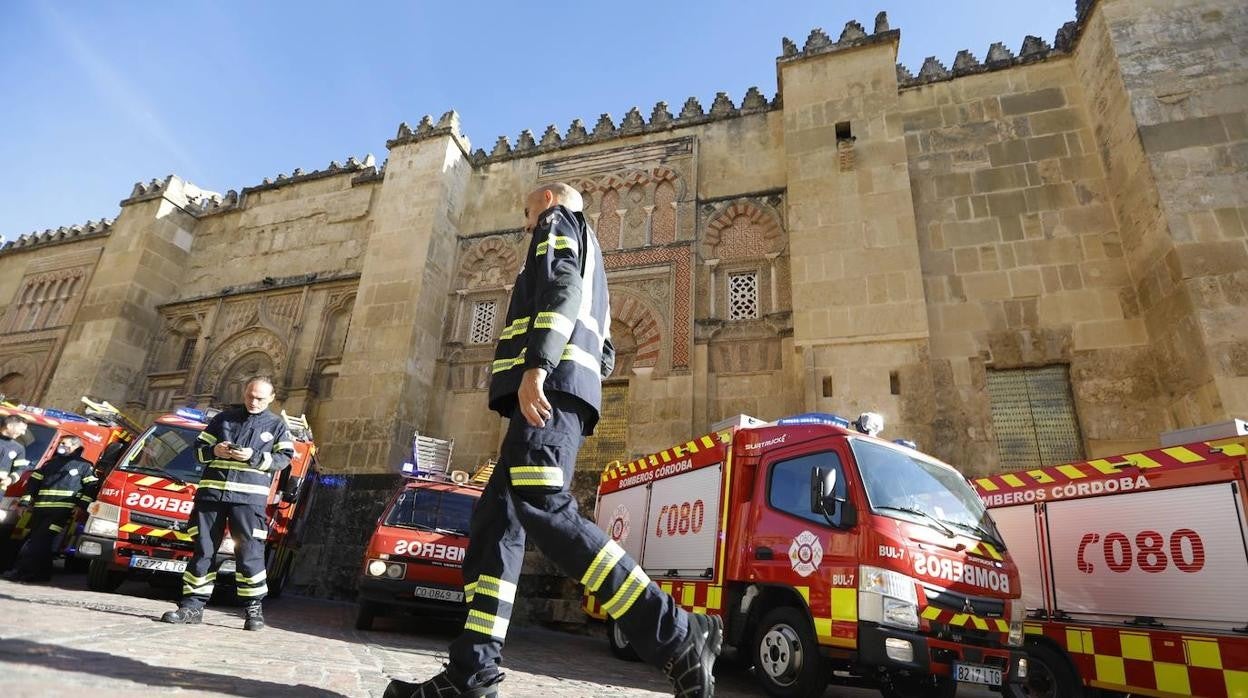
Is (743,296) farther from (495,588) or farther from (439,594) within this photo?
(495,588)

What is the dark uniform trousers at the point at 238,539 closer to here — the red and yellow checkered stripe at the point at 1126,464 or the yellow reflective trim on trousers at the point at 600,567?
the yellow reflective trim on trousers at the point at 600,567

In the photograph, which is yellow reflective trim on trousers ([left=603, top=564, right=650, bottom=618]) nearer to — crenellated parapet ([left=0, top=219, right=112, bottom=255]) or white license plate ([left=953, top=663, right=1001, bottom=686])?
white license plate ([left=953, top=663, right=1001, bottom=686])

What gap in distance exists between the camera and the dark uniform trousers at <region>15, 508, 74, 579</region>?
6.76m

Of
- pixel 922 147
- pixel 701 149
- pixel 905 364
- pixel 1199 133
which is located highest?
pixel 701 149

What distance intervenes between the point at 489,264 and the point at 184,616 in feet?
35.8

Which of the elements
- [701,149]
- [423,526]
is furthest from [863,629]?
[701,149]

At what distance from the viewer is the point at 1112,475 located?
5.21 metres

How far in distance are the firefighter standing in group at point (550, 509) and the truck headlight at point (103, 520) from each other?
621 cm

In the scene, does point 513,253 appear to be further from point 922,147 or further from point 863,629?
point 863,629

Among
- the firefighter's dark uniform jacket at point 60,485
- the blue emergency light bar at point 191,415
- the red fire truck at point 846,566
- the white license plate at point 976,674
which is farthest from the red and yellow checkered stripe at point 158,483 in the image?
the white license plate at point 976,674

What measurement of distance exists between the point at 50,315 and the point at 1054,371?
25.8m

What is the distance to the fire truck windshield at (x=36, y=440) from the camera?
341 inches

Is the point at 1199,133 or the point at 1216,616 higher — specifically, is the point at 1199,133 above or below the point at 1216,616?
above

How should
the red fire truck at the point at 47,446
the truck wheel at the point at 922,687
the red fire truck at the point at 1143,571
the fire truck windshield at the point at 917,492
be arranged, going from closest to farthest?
the truck wheel at the point at 922,687 < the red fire truck at the point at 1143,571 < the fire truck windshield at the point at 917,492 < the red fire truck at the point at 47,446
